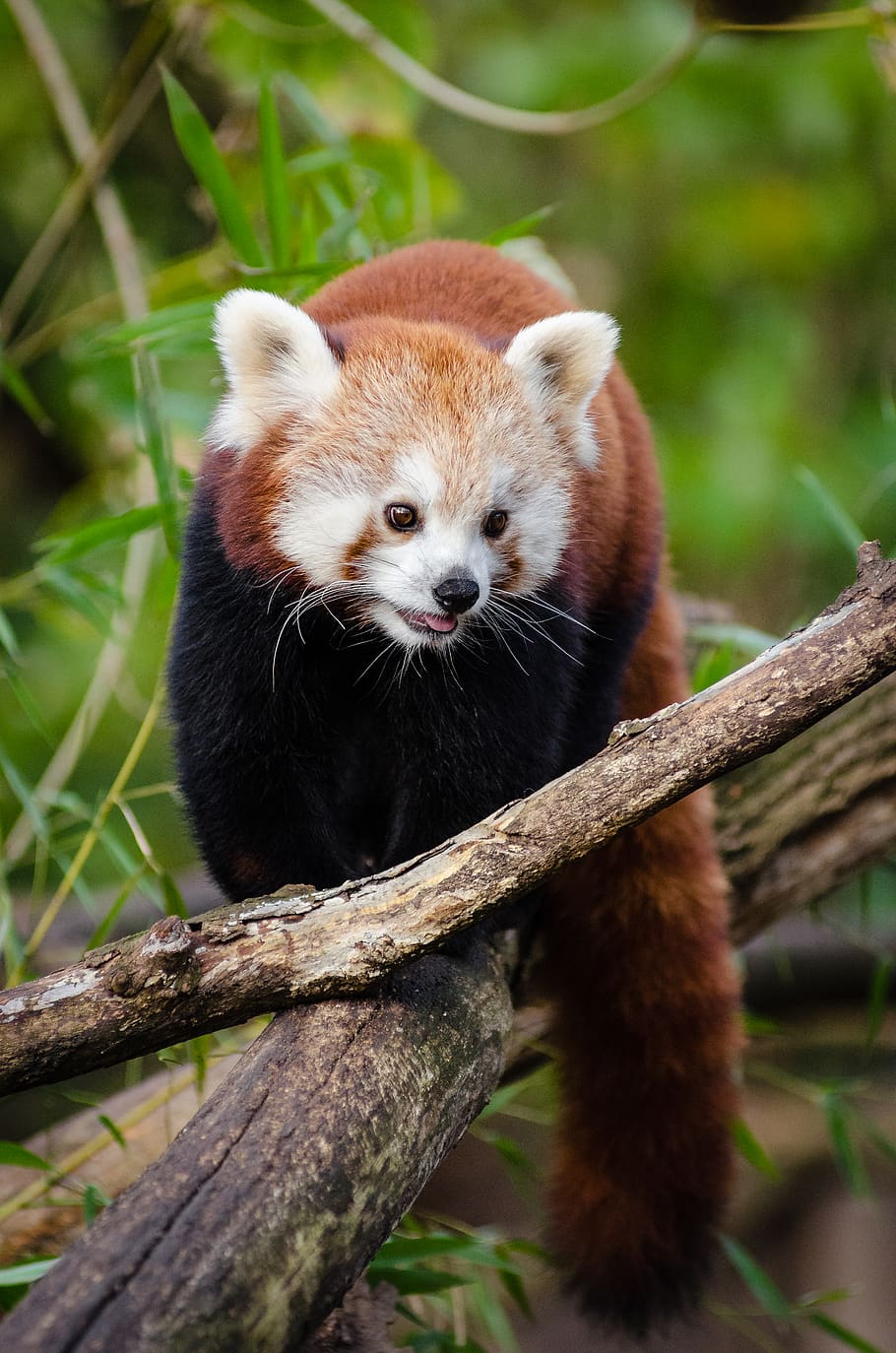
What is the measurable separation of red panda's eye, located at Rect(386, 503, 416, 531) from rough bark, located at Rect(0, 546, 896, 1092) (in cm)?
52

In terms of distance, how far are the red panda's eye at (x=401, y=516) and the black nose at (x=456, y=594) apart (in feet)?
0.39

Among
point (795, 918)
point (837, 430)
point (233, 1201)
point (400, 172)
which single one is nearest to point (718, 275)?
point (837, 430)

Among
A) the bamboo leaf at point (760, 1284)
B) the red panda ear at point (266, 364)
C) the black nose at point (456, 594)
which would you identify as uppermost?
the red panda ear at point (266, 364)

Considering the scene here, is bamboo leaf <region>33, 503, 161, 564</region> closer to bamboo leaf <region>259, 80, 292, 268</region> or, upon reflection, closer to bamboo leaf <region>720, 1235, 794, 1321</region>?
bamboo leaf <region>259, 80, 292, 268</region>

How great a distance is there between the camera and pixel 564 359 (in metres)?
1.87

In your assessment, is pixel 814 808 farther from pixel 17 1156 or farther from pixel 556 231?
pixel 556 231

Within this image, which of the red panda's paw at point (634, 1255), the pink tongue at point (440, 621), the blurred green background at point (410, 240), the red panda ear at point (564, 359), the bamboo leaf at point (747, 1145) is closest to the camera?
the pink tongue at point (440, 621)

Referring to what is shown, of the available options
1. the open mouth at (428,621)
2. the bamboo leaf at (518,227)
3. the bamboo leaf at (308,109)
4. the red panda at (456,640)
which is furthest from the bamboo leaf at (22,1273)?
the bamboo leaf at (308,109)

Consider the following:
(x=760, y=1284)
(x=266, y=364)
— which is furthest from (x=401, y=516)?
(x=760, y=1284)

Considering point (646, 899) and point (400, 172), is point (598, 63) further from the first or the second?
point (646, 899)

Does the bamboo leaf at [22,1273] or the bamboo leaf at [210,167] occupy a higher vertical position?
the bamboo leaf at [210,167]

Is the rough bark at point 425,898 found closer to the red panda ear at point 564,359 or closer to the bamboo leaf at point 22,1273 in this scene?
the bamboo leaf at point 22,1273

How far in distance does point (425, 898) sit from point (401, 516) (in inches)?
24.1

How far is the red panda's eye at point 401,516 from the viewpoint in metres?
1.75
